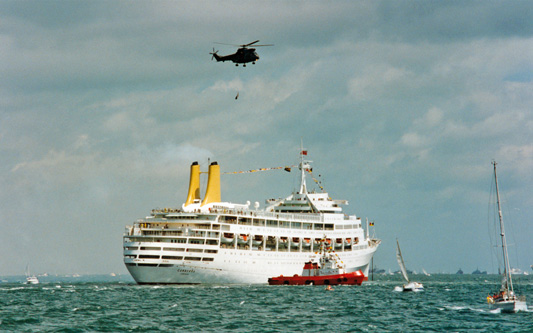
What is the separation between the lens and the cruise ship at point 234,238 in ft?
290

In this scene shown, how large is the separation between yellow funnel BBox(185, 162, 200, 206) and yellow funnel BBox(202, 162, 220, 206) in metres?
2.52

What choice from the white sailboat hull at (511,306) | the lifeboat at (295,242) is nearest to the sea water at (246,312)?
the white sailboat hull at (511,306)

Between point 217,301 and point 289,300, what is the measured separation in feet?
26.0

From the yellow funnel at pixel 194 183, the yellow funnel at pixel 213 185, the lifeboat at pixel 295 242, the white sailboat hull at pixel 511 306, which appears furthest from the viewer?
the lifeboat at pixel 295 242

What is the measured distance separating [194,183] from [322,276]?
2534 centimetres

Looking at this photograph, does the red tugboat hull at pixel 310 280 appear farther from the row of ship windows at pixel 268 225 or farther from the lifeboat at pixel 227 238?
the row of ship windows at pixel 268 225

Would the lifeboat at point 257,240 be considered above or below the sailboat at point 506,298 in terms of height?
above

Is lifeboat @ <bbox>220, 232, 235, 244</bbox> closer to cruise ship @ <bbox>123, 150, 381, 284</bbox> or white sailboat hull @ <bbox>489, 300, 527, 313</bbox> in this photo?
cruise ship @ <bbox>123, 150, 381, 284</bbox>

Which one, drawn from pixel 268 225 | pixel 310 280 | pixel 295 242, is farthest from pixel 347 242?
pixel 310 280

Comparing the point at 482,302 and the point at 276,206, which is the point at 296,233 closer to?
the point at 276,206

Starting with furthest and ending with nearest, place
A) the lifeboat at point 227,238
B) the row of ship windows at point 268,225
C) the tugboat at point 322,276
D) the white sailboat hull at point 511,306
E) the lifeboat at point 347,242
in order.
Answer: the lifeboat at point 347,242
the tugboat at point 322,276
the row of ship windows at point 268,225
the lifeboat at point 227,238
the white sailboat hull at point 511,306

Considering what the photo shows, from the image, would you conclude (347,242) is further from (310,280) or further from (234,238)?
(234,238)

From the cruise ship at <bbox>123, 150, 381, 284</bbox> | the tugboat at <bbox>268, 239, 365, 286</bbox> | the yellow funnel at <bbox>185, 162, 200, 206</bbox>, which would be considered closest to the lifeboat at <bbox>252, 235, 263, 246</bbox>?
the cruise ship at <bbox>123, 150, 381, 284</bbox>

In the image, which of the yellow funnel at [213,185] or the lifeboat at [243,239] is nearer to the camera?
the lifeboat at [243,239]
